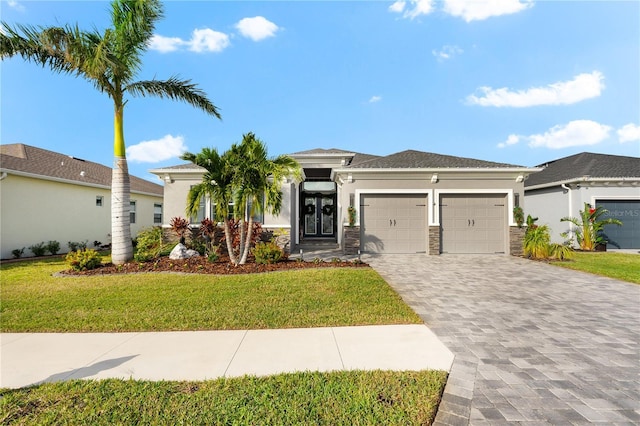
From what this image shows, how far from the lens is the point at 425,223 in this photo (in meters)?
11.9

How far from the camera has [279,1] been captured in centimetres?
893

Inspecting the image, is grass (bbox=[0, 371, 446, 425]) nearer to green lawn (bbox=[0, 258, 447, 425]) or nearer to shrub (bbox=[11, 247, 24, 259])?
green lawn (bbox=[0, 258, 447, 425])

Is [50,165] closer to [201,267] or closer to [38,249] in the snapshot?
[38,249]

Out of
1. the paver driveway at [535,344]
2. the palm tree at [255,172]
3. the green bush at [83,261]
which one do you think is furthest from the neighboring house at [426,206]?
the paver driveway at [535,344]

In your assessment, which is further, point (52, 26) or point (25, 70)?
point (25, 70)

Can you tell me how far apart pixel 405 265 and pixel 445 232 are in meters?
3.72

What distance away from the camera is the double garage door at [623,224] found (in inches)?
530

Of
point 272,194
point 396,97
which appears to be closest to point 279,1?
point 272,194

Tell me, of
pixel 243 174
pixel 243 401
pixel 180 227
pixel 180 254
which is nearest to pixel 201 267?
pixel 180 254

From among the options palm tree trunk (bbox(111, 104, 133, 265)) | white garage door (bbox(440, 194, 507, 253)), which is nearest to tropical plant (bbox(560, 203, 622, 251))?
white garage door (bbox(440, 194, 507, 253))

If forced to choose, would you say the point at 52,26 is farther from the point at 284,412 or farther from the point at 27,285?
the point at 284,412

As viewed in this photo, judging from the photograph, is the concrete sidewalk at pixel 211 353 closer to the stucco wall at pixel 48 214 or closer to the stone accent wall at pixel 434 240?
the stone accent wall at pixel 434 240

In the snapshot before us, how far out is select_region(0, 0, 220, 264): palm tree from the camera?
760cm

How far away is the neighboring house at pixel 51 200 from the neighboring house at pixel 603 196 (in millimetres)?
24018
